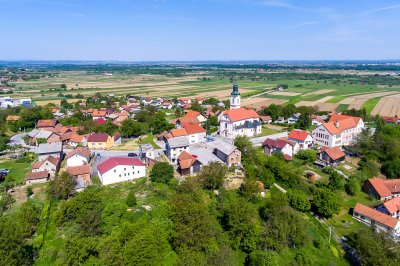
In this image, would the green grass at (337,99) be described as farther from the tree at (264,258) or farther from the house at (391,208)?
the tree at (264,258)

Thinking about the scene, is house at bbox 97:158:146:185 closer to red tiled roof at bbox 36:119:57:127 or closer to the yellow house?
the yellow house

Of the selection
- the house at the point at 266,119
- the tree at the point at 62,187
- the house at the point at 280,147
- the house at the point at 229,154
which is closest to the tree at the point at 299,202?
the house at the point at 229,154

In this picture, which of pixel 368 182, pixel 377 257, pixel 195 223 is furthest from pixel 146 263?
pixel 368 182

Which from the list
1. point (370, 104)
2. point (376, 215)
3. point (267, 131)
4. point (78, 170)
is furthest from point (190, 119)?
point (370, 104)

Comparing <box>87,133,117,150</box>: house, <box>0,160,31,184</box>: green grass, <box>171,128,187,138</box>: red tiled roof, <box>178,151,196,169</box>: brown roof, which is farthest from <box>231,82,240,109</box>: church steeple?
<box>0,160,31,184</box>: green grass

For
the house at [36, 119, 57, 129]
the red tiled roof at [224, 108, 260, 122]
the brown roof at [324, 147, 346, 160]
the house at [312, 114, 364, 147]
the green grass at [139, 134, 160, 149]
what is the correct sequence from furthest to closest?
1. the house at [36, 119, 57, 129]
2. the red tiled roof at [224, 108, 260, 122]
3. the green grass at [139, 134, 160, 149]
4. the house at [312, 114, 364, 147]
5. the brown roof at [324, 147, 346, 160]
